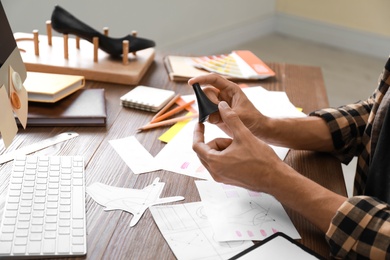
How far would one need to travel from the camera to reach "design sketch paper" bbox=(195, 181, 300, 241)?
922 mm

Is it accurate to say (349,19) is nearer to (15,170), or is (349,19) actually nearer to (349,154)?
(349,154)

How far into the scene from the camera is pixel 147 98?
1391 mm

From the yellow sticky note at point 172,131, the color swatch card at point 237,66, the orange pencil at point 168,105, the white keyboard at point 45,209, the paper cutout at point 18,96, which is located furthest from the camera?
the color swatch card at point 237,66

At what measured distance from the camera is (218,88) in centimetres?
122

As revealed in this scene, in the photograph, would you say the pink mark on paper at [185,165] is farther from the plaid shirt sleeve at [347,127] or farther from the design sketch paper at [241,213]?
the plaid shirt sleeve at [347,127]

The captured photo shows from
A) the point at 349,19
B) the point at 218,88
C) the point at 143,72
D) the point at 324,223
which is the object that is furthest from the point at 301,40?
the point at 324,223

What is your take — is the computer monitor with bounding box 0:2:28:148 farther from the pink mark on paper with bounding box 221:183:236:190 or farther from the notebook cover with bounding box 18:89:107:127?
the pink mark on paper with bounding box 221:183:236:190

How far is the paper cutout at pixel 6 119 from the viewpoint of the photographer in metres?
1.01

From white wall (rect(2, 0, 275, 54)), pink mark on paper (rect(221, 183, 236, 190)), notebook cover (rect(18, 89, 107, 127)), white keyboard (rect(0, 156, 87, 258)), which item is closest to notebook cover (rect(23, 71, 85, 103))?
notebook cover (rect(18, 89, 107, 127))

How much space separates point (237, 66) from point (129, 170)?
673 millimetres

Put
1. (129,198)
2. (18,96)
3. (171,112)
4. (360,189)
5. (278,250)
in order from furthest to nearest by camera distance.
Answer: (171,112)
(360,189)
(18,96)
(129,198)
(278,250)

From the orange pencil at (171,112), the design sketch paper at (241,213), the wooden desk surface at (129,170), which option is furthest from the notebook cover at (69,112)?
the design sketch paper at (241,213)

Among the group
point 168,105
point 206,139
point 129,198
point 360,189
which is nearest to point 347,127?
point 360,189

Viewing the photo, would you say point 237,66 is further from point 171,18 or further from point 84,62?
point 171,18
